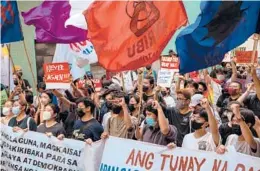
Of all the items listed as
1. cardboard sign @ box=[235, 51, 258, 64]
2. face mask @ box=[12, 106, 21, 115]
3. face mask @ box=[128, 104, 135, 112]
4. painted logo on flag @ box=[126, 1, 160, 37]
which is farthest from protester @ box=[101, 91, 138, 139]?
cardboard sign @ box=[235, 51, 258, 64]

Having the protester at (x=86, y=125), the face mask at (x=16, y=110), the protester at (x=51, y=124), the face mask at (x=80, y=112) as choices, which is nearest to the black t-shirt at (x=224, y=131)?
the protester at (x=86, y=125)

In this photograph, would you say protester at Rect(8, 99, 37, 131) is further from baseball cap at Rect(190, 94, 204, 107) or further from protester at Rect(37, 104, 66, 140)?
baseball cap at Rect(190, 94, 204, 107)

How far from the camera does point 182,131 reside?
6086 millimetres

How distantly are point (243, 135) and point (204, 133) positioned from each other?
570 millimetres

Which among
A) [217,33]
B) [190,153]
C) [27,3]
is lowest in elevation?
[190,153]

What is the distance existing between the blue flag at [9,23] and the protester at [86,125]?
2111 mm

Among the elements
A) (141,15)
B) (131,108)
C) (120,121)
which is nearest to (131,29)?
(141,15)

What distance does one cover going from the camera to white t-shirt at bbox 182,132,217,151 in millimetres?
5199

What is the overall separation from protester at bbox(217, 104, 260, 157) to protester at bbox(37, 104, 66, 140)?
2.14 metres

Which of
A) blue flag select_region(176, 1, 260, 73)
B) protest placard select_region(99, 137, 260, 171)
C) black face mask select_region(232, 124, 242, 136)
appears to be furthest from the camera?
blue flag select_region(176, 1, 260, 73)

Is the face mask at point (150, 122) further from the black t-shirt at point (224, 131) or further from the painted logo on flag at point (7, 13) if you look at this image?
the painted logo on flag at point (7, 13)

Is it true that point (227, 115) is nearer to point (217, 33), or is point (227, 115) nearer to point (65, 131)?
point (217, 33)

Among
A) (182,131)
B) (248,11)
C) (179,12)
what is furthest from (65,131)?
(248,11)

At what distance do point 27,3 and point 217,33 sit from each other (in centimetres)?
960
